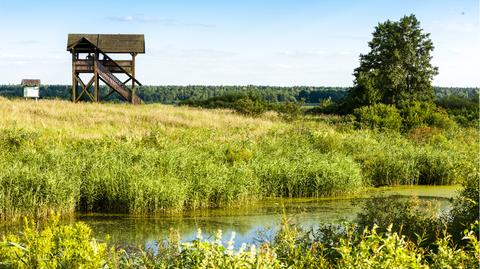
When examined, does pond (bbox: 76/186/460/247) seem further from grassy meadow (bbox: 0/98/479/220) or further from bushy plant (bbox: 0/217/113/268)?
bushy plant (bbox: 0/217/113/268)

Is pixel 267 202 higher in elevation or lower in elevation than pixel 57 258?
lower

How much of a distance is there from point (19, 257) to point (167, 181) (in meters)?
11.2

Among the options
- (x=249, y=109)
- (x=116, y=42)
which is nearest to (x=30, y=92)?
(x=116, y=42)

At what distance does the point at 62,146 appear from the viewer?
21.6m

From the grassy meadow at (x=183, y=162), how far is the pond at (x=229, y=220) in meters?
0.64

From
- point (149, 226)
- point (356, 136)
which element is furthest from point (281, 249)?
point (356, 136)

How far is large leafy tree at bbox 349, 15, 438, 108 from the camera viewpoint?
52559 millimetres

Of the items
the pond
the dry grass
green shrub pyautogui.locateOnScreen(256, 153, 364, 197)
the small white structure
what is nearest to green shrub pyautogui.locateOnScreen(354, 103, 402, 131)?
the dry grass

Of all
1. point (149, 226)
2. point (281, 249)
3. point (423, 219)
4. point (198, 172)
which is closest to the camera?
point (281, 249)

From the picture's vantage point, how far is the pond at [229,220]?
13.5 meters

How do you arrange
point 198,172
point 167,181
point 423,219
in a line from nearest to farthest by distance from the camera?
point 423,219, point 167,181, point 198,172

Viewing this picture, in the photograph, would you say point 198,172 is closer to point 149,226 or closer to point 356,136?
point 149,226

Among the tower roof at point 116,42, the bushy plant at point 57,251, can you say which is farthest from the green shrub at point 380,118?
the bushy plant at point 57,251

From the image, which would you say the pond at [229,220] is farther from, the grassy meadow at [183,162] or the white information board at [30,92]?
the white information board at [30,92]
